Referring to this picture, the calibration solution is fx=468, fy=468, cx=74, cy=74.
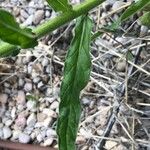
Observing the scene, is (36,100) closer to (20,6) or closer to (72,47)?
(20,6)

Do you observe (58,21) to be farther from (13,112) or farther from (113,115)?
(13,112)

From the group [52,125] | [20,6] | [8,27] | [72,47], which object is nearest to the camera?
[8,27]

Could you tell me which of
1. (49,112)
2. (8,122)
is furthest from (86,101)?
(8,122)

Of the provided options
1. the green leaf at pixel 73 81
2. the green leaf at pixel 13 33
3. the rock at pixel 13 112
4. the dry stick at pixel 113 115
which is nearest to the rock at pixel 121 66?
the dry stick at pixel 113 115

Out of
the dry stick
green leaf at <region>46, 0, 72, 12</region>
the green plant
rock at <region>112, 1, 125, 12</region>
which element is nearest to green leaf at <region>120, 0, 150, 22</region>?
the green plant

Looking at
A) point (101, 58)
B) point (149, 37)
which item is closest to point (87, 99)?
point (101, 58)

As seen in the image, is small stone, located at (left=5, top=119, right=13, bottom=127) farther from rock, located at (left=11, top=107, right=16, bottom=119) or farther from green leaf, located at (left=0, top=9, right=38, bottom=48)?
green leaf, located at (left=0, top=9, right=38, bottom=48)

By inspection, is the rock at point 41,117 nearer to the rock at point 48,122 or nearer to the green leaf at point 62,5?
the rock at point 48,122
